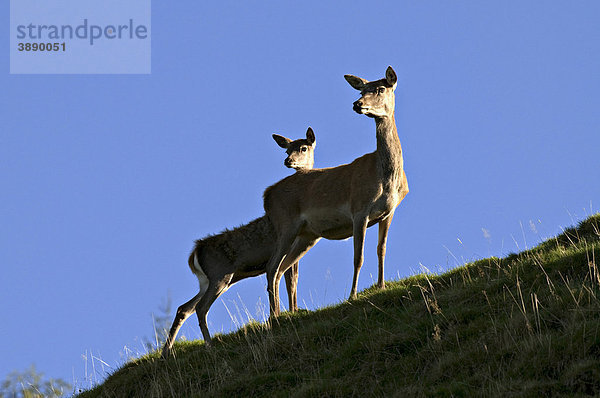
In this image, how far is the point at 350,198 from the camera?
12125 mm

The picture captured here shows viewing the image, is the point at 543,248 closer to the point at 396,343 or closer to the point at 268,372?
the point at 396,343

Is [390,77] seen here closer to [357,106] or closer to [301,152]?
[357,106]

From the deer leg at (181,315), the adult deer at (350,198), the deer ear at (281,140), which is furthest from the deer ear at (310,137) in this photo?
the deer leg at (181,315)

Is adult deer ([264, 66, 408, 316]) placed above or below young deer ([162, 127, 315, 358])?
above

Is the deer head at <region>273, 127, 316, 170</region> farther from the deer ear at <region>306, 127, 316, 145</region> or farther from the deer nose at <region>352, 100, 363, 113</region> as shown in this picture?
the deer nose at <region>352, 100, 363, 113</region>

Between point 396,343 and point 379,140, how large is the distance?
3.66 meters

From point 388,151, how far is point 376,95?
845 millimetres

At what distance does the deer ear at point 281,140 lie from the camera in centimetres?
1578

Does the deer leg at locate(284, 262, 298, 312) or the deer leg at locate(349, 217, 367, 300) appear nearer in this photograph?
the deer leg at locate(349, 217, 367, 300)

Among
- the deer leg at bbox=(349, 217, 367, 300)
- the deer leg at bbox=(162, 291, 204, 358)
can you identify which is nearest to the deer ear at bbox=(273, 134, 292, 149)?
the deer leg at bbox=(349, 217, 367, 300)

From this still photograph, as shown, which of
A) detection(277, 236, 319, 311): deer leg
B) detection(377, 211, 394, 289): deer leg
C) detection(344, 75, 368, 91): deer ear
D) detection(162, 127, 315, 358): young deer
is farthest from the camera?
detection(277, 236, 319, 311): deer leg

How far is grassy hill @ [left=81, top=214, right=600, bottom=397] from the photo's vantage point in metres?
8.02

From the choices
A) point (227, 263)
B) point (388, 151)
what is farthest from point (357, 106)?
point (227, 263)

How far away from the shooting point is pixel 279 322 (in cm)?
1156
